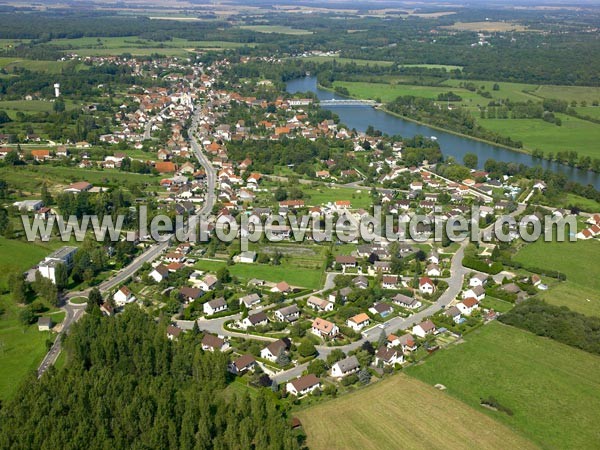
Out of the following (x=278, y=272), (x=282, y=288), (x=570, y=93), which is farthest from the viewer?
(x=570, y=93)

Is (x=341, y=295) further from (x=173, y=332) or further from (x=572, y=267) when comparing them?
(x=572, y=267)

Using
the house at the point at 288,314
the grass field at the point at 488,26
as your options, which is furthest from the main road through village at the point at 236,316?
the grass field at the point at 488,26

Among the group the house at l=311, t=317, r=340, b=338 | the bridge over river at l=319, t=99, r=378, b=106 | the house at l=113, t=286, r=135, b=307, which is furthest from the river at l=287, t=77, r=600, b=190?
the house at l=113, t=286, r=135, b=307

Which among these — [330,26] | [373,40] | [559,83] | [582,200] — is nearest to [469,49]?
[373,40]

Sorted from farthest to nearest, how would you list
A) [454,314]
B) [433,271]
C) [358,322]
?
[433,271] < [454,314] < [358,322]

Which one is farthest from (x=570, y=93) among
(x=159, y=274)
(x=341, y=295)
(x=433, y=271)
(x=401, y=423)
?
(x=401, y=423)

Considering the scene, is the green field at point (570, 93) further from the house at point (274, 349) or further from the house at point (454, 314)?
the house at point (274, 349)
